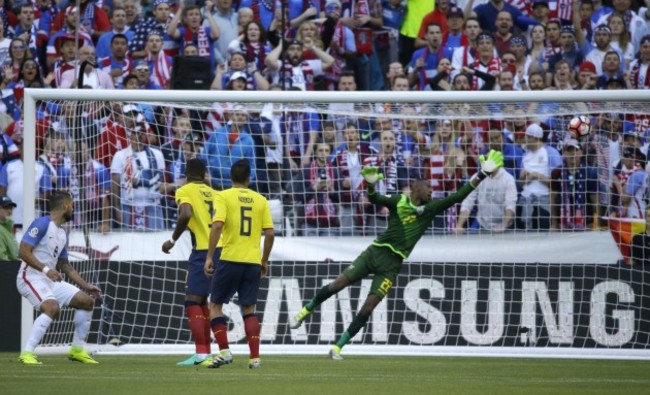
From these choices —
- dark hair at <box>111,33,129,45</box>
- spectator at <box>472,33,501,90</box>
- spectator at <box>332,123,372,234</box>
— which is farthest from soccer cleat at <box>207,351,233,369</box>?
dark hair at <box>111,33,129,45</box>

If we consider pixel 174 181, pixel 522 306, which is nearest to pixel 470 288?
pixel 522 306

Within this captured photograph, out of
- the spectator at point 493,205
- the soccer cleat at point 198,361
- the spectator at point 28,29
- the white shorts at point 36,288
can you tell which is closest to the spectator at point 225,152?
the spectator at point 493,205

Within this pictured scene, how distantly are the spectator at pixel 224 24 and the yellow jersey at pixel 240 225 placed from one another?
8739 millimetres

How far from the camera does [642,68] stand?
19.6m

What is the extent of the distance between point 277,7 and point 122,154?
518 centimetres

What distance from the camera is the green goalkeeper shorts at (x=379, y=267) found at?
581 inches

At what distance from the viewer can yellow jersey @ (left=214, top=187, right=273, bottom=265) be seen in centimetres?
1213

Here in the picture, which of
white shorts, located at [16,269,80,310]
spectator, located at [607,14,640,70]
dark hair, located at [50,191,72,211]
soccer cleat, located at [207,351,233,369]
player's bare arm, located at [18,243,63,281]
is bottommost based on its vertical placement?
soccer cleat, located at [207,351,233,369]

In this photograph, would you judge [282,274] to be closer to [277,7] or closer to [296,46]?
[296,46]

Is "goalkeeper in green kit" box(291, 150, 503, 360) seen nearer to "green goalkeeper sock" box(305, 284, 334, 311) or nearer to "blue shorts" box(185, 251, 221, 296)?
"green goalkeeper sock" box(305, 284, 334, 311)

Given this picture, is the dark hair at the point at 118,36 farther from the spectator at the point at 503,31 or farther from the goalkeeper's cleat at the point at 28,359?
the goalkeeper's cleat at the point at 28,359

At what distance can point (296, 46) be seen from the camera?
19.9 meters

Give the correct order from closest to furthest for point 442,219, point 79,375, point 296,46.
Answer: point 79,375 → point 442,219 → point 296,46

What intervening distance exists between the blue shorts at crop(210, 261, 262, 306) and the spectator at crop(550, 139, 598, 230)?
597 cm
